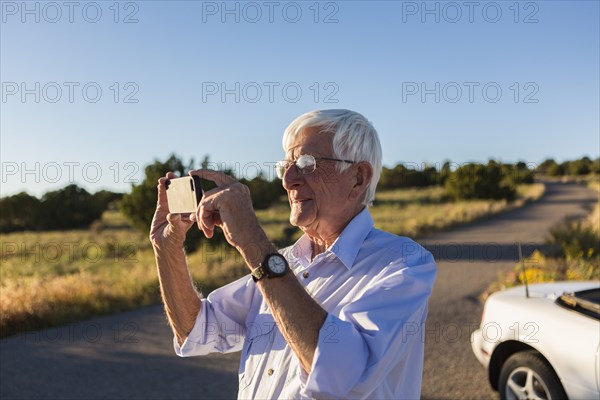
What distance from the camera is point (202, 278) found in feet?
36.1

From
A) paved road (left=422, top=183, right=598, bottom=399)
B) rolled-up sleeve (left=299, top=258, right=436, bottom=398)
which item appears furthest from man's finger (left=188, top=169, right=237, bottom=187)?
paved road (left=422, top=183, right=598, bottom=399)

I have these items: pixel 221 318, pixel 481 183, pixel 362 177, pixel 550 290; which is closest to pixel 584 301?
pixel 550 290

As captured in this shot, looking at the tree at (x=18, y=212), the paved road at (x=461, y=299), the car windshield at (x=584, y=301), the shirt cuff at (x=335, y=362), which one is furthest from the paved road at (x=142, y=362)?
the tree at (x=18, y=212)

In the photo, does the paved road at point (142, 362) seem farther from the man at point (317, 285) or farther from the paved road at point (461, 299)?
the man at point (317, 285)

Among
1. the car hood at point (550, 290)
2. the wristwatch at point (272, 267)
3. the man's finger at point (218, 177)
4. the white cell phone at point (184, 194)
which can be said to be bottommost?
the car hood at point (550, 290)

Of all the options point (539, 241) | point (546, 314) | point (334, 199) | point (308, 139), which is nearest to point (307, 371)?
point (334, 199)

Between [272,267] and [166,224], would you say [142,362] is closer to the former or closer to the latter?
[166,224]

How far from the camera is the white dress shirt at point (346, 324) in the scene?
1488 mm

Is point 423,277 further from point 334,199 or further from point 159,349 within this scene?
point 159,349

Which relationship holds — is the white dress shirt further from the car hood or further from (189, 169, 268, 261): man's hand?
the car hood

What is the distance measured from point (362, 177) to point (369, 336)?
658 millimetres

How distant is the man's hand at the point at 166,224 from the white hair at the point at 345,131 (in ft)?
1.57

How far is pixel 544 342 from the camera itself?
13.6ft

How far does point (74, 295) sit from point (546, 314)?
289 inches
